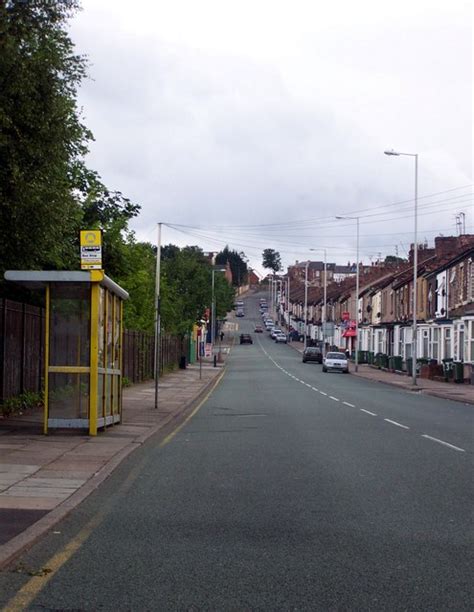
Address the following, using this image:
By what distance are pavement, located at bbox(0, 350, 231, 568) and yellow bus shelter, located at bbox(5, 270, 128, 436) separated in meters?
0.41

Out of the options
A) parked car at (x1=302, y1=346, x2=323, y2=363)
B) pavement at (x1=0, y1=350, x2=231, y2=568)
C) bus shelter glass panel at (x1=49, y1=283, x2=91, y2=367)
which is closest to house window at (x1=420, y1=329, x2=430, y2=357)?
parked car at (x1=302, y1=346, x2=323, y2=363)

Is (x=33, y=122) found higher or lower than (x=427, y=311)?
higher

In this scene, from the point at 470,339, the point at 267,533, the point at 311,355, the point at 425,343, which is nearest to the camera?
the point at 267,533

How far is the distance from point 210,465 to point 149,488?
7.39 feet

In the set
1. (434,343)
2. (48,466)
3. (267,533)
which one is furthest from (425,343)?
(267,533)

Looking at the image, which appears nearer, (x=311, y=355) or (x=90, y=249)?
(x=90, y=249)

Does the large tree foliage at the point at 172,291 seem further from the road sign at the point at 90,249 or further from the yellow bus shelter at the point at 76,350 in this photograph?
the road sign at the point at 90,249

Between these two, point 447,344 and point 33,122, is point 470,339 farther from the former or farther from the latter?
point 33,122

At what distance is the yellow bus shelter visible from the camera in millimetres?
15531

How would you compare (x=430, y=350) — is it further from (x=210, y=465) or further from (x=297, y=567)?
(x=297, y=567)

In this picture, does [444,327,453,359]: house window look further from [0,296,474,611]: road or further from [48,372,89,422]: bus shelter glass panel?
[48,372,89,422]: bus shelter glass panel

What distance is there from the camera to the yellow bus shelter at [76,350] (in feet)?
51.0

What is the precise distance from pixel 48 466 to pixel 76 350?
4051 mm

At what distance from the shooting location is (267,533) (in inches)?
321
